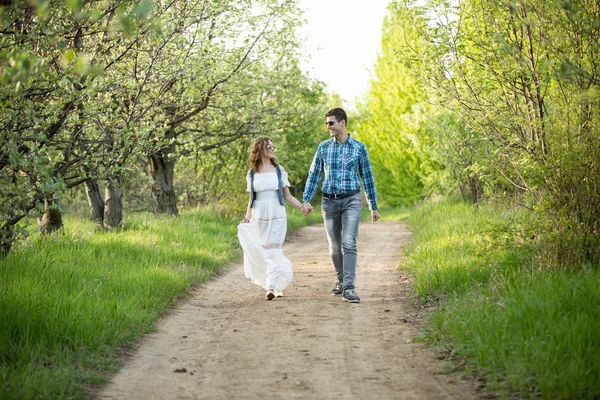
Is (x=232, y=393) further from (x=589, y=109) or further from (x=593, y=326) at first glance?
(x=589, y=109)

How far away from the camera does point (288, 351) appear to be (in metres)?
6.16

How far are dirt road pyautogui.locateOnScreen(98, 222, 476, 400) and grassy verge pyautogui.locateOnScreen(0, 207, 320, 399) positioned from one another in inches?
10.5

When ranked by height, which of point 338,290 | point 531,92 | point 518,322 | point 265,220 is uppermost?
point 531,92

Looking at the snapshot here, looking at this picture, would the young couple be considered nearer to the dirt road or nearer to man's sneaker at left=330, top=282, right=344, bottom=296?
man's sneaker at left=330, top=282, right=344, bottom=296

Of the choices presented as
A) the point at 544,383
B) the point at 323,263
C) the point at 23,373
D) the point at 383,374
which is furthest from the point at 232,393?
the point at 323,263

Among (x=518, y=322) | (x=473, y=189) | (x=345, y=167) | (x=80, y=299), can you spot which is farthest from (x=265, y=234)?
(x=473, y=189)

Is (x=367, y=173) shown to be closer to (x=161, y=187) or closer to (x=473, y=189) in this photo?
(x=161, y=187)

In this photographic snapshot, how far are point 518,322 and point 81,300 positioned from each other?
4.34 meters

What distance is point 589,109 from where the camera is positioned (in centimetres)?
754

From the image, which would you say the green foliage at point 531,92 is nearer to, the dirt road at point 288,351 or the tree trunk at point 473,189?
the dirt road at point 288,351

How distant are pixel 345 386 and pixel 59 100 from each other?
5.47 m

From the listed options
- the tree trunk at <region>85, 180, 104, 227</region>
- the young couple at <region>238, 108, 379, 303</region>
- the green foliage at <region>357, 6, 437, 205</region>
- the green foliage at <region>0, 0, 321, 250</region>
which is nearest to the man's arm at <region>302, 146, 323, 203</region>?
the young couple at <region>238, 108, 379, 303</region>

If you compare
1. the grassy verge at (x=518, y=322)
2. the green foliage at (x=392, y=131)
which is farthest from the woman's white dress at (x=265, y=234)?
the green foliage at (x=392, y=131)

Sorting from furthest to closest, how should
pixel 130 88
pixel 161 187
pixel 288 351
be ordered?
pixel 161 187, pixel 130 88, pixel 288 351
